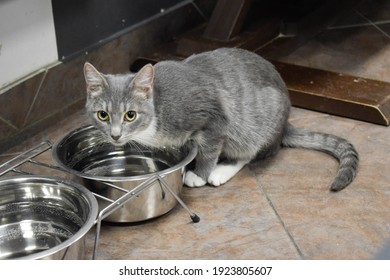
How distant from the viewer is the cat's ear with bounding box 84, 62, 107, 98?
203 cm

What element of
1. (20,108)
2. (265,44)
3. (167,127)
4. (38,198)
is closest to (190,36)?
(265,44)

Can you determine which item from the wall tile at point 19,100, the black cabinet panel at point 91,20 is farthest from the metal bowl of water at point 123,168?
the black cabinet panel at point 91,20

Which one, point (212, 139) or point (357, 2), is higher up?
point (212, 139)

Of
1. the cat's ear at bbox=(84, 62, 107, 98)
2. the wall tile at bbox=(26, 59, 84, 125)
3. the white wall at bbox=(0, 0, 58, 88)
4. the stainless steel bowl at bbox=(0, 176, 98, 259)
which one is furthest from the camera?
the wall tile at bbox=(26, 59, 84, 125)

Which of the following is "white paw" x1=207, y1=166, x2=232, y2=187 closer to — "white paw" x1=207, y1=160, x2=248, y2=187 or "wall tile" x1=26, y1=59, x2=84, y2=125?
"white paw" x1=207, y1=160, x2=248, y2=187

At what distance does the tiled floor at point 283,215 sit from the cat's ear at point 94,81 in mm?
429

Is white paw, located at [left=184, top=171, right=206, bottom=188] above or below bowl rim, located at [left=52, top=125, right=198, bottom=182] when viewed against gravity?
below

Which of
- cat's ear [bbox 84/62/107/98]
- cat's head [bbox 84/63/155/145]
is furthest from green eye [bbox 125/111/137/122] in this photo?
cat's ear [bbox 84/62/107/98]

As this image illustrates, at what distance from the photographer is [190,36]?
129 inches

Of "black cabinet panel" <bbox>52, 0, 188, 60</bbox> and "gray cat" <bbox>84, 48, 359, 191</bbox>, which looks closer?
"gray cat" <bbox>84, 48, 359, 191</bbox>

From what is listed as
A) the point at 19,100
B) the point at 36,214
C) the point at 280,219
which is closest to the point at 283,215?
the point at 280,219
